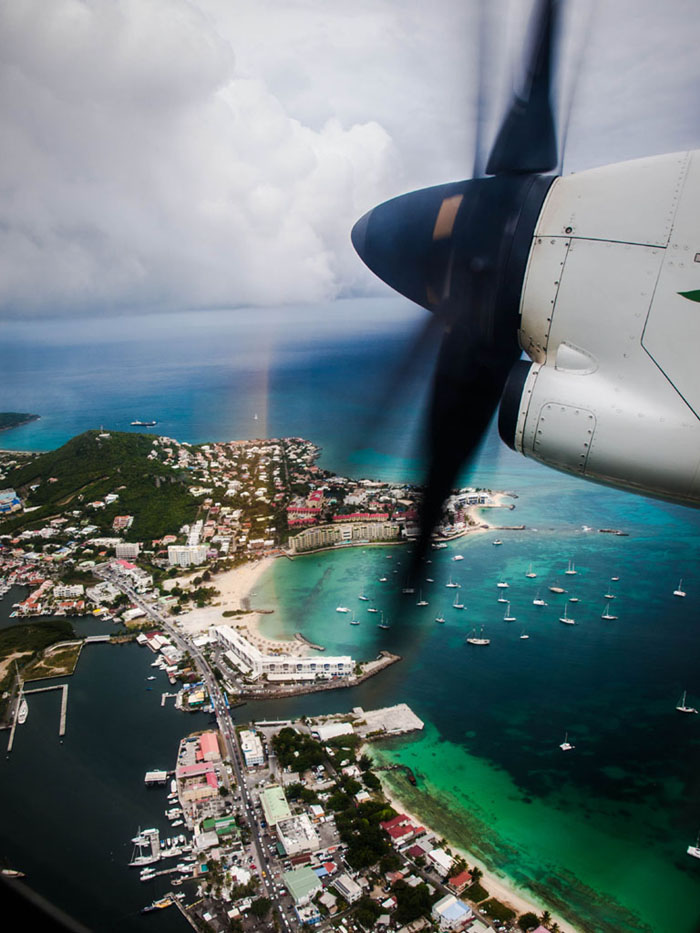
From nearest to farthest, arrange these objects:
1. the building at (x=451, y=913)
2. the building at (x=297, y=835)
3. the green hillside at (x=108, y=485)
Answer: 1. the building at (x=451, y=913)
2. the building at (x=297, y=835)
3. the green hillside at (x=108, y=485)

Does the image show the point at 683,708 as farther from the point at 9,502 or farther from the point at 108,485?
the point at 9,502

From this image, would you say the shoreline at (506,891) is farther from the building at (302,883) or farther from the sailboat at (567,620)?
the sailboat at (567,620)

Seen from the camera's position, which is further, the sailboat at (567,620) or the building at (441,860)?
the sailboat at (567,620)

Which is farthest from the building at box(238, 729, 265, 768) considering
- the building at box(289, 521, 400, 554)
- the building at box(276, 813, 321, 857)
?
the building at box(289, 521, 400, 554)

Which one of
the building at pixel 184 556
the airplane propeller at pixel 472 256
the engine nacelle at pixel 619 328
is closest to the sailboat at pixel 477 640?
the building at pixel 184 556

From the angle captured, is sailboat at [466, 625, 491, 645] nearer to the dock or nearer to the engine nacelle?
the dock

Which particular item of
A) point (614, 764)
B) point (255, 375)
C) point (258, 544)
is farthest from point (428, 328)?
point (255, 375)

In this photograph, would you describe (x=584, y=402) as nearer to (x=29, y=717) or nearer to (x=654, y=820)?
(x=654, y=820)
